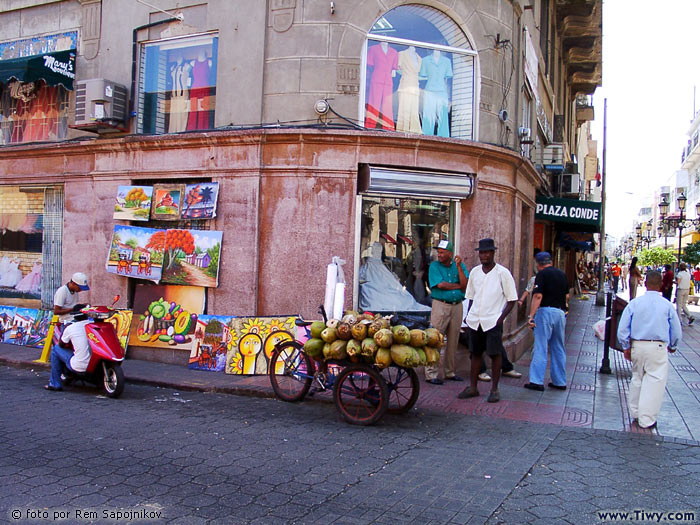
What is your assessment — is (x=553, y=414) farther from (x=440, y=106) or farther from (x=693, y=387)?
(x=440, y=106)

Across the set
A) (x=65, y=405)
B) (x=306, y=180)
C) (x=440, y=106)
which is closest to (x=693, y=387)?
(x=440, y=106)

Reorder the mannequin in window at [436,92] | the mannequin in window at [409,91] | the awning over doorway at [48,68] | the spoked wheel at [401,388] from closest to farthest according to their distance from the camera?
the spoked wheel at [401,388], the mannequin in window at [409,91], the mannequin in window at [436,92], the awning over doorway at [48,68]

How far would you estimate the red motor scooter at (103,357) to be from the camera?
793 cm

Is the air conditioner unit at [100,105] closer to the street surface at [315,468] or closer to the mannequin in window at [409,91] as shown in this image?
the mannequin in window at [409,91]

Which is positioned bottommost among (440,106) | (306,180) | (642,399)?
(642,399)

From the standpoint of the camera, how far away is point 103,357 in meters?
7.94

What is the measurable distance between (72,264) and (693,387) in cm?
1096

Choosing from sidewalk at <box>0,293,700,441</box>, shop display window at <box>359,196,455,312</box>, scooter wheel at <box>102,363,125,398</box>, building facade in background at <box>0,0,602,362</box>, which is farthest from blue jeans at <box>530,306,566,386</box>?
scooter wheel at <box>102,363,125,398</box>

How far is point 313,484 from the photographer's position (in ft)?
15.9

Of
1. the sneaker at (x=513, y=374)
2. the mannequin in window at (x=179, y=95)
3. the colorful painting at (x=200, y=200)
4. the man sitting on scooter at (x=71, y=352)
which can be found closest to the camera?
the man sitting on scooter at (x=71, y=352)

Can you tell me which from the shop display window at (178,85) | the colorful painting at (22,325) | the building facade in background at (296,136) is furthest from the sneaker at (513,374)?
the colorful painting at (22,325)

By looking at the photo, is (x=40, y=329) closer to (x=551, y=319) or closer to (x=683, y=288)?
(x=551, y=319)

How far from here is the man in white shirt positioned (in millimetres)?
7758

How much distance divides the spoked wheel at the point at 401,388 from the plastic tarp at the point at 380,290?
2523 millimetres
